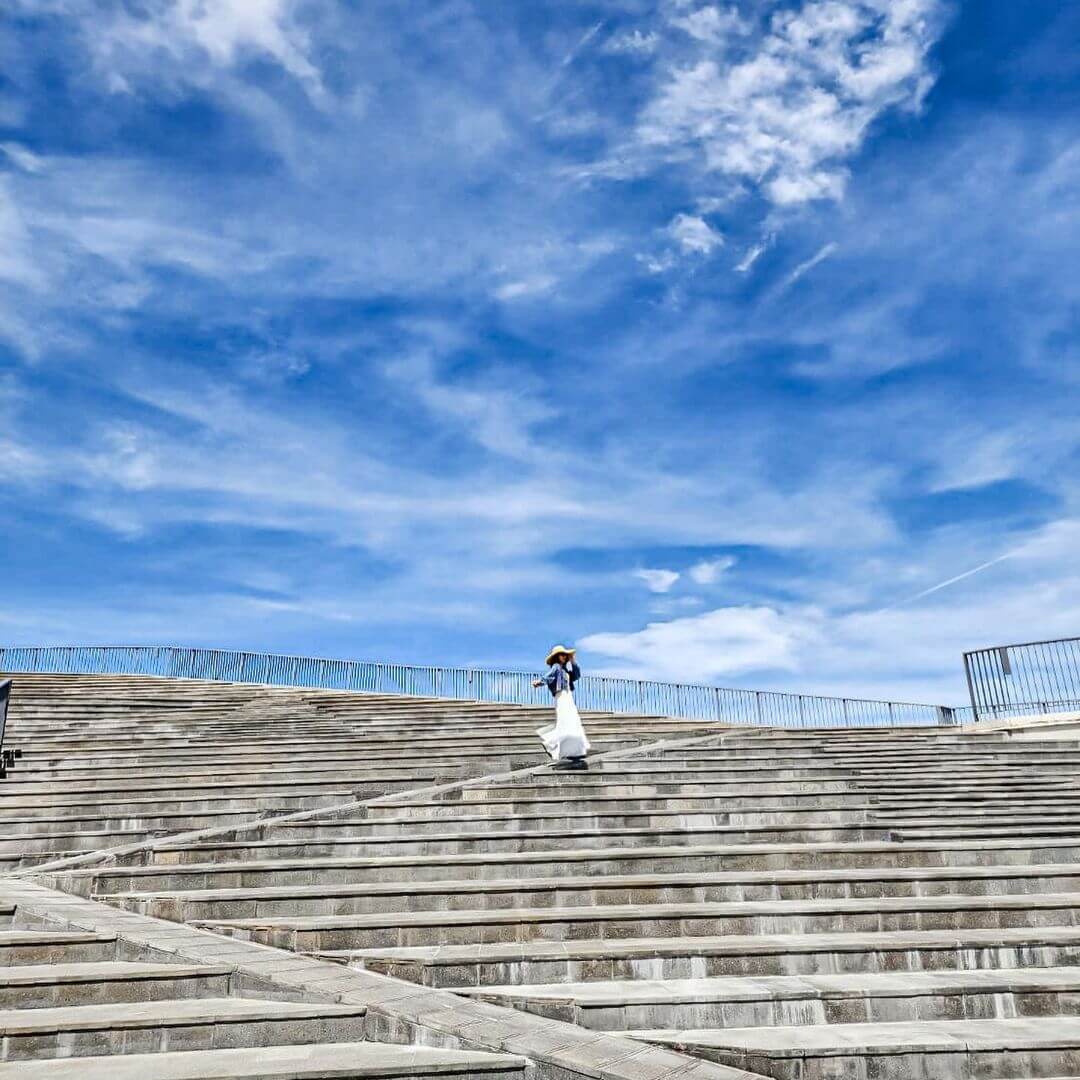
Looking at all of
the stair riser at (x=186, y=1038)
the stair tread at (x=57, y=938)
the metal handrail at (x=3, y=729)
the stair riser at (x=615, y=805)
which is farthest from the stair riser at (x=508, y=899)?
the metal handrail at (x=3, y=729)

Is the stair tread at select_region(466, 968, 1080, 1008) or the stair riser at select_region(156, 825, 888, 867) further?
the stair riser at select_region(156, 825, 888, 867)

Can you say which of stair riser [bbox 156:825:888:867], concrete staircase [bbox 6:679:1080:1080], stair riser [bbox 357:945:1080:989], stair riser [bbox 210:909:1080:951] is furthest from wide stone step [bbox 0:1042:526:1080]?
stair riser [bbox 156:825:888:867]

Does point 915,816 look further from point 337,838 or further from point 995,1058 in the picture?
point 337,838

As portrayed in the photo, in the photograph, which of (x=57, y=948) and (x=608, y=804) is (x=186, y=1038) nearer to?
(x=57, y=948)

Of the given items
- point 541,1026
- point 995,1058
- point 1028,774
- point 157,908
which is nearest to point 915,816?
point 1028,774

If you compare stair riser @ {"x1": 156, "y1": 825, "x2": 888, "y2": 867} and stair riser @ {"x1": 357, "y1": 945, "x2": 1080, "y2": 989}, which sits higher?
stair riser @ {"x1": 156, "y1": 825, "x2": 888, "y2": 867}

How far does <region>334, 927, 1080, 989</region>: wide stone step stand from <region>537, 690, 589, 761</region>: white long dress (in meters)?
3.76

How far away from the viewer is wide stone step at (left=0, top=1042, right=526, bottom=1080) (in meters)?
3.38

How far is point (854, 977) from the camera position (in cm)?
466

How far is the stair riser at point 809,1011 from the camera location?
13.5ft

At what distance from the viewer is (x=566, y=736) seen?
8812 millimetres

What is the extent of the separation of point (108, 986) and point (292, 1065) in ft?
4.81

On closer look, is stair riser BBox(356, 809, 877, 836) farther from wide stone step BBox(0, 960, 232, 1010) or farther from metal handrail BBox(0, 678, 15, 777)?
metal handrail BBox(0, 678, 15, 777)

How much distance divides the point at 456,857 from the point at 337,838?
4.43ft
